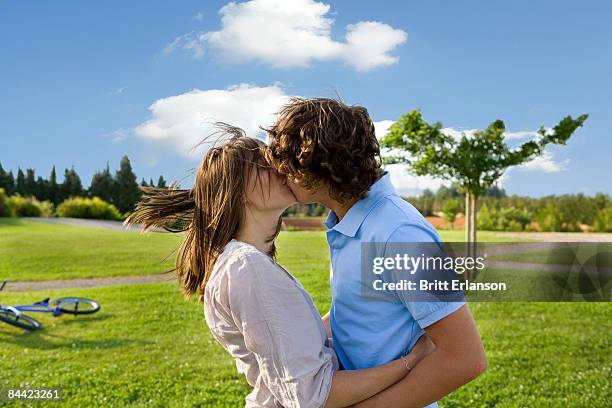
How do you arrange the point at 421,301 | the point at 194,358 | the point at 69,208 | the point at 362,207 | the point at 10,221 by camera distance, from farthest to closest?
the point at 69,208
the point at 10,221
the point at 194,358
the point at 362,207
the point at 421,301

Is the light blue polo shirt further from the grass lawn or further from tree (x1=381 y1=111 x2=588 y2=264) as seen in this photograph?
tree (x1=381 y1=111 x2=588 y2=264)

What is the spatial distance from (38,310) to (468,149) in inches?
266

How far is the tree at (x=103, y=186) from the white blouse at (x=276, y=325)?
19666mm

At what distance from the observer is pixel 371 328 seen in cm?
174

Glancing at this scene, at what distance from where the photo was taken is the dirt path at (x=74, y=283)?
1230 centimetres

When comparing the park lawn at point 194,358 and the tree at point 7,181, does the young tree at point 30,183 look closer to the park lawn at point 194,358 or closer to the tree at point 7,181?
the tree at point 7,181

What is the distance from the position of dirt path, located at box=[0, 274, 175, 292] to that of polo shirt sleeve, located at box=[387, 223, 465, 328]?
11044 millimetres

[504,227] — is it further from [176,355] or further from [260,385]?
[260,385]

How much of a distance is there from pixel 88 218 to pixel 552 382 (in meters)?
18.3

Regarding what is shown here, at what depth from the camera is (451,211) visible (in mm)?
15984

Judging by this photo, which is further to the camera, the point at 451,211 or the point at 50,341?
the point at 451,211

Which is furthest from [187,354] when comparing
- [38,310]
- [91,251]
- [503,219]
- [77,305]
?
[503,219]

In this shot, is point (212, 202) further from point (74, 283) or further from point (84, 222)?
point (84, 222)

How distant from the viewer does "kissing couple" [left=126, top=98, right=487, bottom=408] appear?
160 cm
